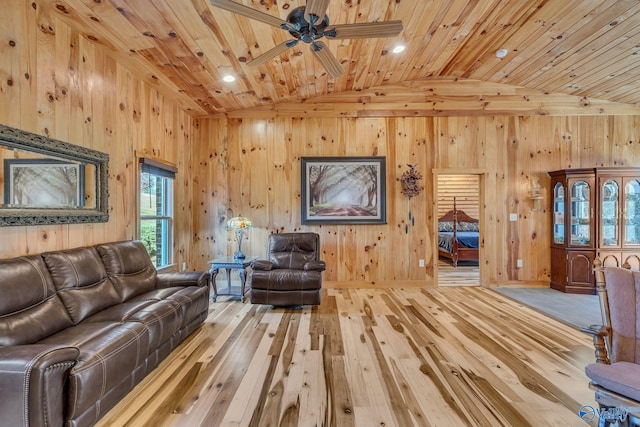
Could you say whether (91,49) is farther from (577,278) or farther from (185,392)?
(577,278)

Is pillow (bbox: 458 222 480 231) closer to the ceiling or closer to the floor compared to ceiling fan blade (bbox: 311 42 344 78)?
closer to the floor

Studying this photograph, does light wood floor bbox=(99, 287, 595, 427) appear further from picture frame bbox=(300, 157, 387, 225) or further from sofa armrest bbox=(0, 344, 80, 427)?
picture frame bbox=(300, 157, 387, 225)

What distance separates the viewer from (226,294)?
14.3 feet


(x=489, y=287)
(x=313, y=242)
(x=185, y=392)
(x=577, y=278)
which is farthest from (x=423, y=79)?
(x=185, y=392)

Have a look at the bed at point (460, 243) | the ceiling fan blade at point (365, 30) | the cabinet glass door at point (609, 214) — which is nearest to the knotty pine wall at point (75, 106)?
the ceiling fan blade at point (365, 30)

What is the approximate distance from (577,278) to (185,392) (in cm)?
578

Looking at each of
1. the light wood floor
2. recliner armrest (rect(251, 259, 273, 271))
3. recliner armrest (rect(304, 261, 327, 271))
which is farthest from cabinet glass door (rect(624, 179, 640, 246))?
recliner armrest (rect(251, 259, 273, 271))

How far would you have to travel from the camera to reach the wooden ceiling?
2764 mm

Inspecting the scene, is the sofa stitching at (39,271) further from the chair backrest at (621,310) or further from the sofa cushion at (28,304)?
the chair backrest at (621,310)

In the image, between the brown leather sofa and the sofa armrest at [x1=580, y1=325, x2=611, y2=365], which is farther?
the sofa armrest at [x1=580, y1=325, x2=611, y2=365]

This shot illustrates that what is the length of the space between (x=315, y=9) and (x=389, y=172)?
11.4ft

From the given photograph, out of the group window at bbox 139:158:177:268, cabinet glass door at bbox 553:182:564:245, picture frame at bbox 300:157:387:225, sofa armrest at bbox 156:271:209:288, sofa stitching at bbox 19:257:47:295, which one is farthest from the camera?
picture frame at bbox 300:157:387:225

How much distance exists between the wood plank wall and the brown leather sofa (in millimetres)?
7689

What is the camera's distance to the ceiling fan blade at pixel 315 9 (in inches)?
76.6
